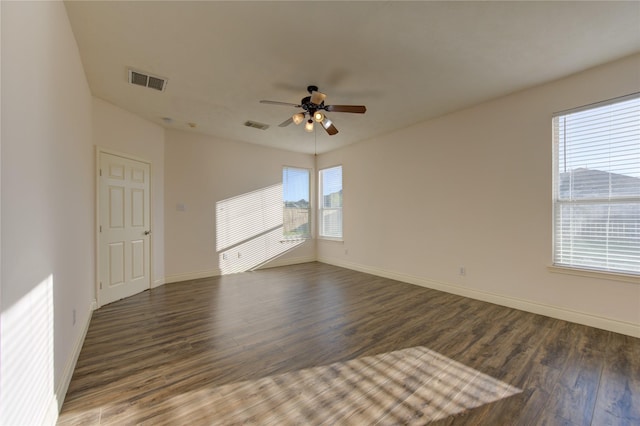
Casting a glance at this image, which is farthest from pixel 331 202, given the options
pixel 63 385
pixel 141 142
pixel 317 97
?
pixel 63 385

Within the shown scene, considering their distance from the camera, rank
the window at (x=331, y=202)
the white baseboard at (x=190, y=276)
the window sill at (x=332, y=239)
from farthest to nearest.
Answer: the window at (x=331, y=202) < the window sill at (x=332, y=239) < the white baseboard at (x=190, y=276)

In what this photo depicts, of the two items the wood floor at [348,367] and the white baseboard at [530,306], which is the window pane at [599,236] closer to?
the white baseboard at [530,306]

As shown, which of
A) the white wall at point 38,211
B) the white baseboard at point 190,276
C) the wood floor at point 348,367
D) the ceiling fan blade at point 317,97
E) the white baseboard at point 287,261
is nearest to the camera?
the white wall at point 38,211

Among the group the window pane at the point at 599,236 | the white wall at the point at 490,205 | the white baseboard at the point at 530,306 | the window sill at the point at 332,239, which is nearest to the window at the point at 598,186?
the window pane at the point at 599,236

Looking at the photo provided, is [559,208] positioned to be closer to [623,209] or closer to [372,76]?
[623,209]

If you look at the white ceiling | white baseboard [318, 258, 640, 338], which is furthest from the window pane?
the white ceiling

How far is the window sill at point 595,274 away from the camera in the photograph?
2.62m

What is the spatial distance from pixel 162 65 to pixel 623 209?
4966mm

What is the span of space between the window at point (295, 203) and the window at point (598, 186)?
15.7ft

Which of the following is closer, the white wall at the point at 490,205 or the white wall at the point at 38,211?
the white wall at the point at 38,211

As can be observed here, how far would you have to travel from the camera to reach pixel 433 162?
4.32m

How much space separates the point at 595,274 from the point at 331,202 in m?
4.65

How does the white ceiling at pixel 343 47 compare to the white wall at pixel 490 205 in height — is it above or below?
above

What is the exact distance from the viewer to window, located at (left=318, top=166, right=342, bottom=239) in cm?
631
